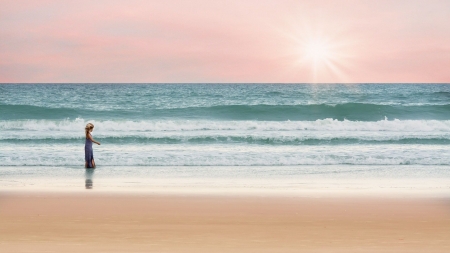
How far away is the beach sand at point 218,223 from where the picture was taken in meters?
5.83

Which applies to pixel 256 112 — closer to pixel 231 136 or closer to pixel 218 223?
pixel 231 136

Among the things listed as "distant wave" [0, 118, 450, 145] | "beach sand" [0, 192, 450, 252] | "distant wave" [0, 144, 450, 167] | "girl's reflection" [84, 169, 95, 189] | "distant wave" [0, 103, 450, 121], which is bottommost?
"beach sand" [0, 192, 450, 252]

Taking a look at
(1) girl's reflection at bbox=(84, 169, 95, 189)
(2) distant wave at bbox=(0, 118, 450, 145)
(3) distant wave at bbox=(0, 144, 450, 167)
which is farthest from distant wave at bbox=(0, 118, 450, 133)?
(1) girl's reflection at bbox=(84, 169, 95, 189)

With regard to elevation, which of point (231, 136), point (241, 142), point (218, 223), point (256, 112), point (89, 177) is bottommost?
point (218, 223)

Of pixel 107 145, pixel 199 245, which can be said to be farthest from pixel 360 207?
pixel 107 145

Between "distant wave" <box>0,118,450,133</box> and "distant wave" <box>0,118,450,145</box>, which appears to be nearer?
"distant wave" <box>0,118,450,145</box>

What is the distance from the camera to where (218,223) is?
277 inches

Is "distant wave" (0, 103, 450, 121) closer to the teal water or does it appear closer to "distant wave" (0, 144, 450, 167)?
the teal water

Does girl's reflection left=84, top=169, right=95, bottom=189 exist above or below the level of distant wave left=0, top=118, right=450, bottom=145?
below

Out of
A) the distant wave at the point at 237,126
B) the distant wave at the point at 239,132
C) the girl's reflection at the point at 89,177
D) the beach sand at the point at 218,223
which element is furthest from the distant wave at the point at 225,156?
the distant wave at the point at 237,126

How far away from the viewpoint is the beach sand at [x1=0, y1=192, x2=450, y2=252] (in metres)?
5.83

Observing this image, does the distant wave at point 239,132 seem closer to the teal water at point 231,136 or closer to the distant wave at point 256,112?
the teal water at point 231,136

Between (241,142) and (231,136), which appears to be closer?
(241,142)

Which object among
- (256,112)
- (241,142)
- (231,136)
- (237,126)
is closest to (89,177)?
(241,142)
